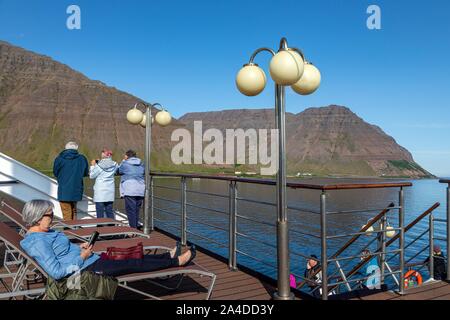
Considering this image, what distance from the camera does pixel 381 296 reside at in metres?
4.12

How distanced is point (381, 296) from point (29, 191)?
6.50 m

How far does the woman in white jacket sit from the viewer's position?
7.27 metres

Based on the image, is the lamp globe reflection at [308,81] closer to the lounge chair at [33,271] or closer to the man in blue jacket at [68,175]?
the lounge chair at [33,271]

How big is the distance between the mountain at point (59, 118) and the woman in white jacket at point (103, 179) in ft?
423

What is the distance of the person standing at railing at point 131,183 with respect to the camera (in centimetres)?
742

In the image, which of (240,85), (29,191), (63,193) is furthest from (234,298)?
(29,191)

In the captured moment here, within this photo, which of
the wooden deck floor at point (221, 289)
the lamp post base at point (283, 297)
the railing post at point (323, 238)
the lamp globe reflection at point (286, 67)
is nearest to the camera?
the lamp globe reflection at point (286, 67)

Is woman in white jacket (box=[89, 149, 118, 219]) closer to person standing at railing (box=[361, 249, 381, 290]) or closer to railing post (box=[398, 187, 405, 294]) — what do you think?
person standing at railing (box=[361, 249, 381, 290])

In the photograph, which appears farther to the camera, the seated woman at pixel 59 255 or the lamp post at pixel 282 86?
the lamp post at pixel 282 86

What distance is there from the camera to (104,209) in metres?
7.56

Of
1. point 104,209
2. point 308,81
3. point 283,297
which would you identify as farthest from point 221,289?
point 104,209

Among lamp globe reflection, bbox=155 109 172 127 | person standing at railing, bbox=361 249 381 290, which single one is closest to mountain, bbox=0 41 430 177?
lamp globe reflection, bbox=155 109 172 127

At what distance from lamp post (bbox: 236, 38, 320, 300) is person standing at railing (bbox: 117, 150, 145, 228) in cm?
396

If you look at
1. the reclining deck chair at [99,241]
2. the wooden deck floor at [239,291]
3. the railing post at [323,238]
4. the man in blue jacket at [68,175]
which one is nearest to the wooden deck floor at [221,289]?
the wooden deck floor at [239,291]
